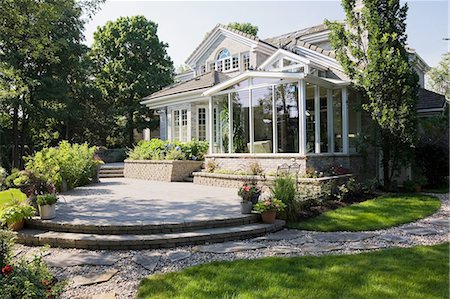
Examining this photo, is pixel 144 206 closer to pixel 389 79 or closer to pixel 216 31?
pixel 389 79

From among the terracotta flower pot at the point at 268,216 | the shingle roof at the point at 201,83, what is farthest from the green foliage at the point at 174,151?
the terracotta flower pot at the point at 268,216

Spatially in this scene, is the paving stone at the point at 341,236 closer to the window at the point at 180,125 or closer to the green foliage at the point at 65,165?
the green foliage at the point at 65,165

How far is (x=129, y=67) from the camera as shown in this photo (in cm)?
2480

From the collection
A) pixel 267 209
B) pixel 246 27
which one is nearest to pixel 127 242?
pixel 267 209

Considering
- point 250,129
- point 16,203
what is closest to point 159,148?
point 250,129

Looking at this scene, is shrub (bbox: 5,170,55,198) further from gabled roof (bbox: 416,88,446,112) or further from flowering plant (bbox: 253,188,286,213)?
gabled roof (bbox: 416,88,446,112)

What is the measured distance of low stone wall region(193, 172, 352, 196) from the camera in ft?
30.9

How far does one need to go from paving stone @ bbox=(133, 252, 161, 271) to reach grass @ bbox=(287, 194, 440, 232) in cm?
309

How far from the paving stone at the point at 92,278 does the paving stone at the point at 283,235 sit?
8.86 feet

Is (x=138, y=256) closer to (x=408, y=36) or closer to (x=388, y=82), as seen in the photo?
(x=388, y=82)

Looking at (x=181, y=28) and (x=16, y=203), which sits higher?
(x=181, y=28)

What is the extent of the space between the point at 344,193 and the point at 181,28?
270 inches

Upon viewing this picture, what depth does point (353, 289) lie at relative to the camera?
3773mm

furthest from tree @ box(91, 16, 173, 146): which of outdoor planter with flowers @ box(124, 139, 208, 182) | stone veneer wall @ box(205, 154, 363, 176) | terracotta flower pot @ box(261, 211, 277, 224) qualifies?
terracotta flower pot @ box(261, 211, 277, 224)
